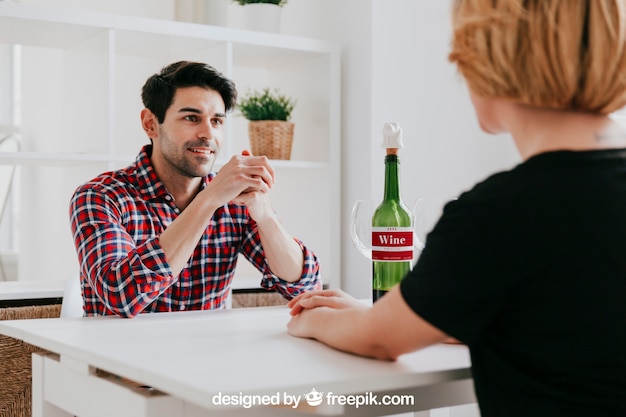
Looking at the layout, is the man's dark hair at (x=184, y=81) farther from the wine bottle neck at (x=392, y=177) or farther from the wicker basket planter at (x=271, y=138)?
the wine bottle neck at (x=392, y=177)

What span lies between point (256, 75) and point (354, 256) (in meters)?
0.82

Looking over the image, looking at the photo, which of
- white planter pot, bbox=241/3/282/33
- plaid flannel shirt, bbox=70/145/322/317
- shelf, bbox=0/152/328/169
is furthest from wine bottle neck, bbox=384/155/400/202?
white planter pot, bbox=241/3/282/33

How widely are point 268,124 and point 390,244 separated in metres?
1.65

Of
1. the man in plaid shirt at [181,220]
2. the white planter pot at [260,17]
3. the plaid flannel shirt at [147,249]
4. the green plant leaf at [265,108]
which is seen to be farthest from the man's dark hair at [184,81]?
the white planter pot at [260,17]

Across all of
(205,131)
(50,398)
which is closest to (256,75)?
(205,131)

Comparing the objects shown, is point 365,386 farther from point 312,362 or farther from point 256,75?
point 256,75

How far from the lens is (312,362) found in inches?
41.2

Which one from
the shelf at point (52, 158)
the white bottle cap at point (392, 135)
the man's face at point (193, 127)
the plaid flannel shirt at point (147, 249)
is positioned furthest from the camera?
the shelf at point (52, 158)

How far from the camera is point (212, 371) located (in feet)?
3.14

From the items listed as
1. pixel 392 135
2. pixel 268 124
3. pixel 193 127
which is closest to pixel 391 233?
pixel 392 135

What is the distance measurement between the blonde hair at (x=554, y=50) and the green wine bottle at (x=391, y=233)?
0.41 meters

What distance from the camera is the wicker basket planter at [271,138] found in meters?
2.96

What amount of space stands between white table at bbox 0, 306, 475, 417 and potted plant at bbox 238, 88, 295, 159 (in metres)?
1.59

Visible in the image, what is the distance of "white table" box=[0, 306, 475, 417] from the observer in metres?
0.92
